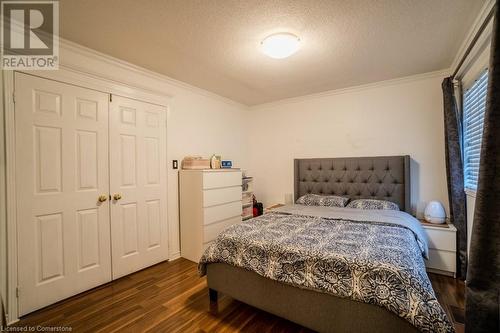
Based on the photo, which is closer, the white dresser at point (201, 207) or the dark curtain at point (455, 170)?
the dark curtain at point (455, 170)

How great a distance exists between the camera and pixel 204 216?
9.73 ft

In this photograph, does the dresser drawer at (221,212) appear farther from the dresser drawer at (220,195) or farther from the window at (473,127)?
the window at (473,127)

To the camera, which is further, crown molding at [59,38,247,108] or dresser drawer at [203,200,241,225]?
dresser drawer at [203,200,241,225]

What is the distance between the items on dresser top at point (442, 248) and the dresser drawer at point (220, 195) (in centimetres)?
241

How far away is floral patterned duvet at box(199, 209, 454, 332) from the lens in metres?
1.27

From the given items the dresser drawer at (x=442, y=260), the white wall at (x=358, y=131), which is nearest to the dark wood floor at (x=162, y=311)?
the dresser drawer at (x=442, y=260)

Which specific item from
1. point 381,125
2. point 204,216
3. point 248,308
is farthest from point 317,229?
point 381,125

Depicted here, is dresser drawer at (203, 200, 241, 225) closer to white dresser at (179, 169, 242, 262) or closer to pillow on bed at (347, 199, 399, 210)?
white dresser at (179, 169, 242, 262)

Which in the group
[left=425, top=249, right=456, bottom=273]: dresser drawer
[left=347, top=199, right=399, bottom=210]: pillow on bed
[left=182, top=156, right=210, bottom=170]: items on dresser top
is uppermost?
[left=182, top=156, right=210, bottom=170]: items on dresser top

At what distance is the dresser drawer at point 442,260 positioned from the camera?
2.46 metres

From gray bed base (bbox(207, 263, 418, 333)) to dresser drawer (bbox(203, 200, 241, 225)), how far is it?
0.99 m

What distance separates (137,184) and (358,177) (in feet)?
9.89

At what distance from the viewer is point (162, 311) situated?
1967mm

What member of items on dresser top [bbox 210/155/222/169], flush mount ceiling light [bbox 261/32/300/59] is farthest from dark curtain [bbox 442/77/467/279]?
items on dresser top [bbox 210/155/222/169]
